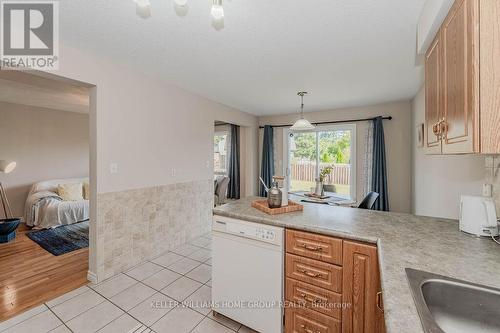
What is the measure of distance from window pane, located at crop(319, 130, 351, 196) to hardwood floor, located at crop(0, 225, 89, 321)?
13.7ft

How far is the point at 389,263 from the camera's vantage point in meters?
0.94

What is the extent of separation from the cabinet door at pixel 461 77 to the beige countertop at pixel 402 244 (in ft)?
1.59

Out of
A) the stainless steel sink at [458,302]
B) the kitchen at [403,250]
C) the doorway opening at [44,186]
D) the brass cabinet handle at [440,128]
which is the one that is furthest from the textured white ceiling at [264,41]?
the stainless steel sink at [458,302]

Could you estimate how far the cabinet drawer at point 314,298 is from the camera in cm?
130

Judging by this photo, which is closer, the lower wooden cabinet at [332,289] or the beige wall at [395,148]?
the lower wooden cabinet at [332,289]

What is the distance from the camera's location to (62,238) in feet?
10.9

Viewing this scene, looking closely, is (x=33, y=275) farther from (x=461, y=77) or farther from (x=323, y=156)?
(x=323, y=156)

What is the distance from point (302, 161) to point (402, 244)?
380 cm

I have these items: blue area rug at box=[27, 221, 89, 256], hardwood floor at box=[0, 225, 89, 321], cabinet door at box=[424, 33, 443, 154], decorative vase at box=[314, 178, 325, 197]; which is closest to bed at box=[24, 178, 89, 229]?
blue area rug at box=[27, 221, 89, 256]

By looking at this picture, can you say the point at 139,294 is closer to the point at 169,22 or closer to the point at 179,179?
the point at 179,179

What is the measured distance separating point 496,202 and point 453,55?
97cm

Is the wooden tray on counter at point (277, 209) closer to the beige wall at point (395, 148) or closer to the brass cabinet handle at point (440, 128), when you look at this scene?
the brass cabinet handle at point (440, 128)

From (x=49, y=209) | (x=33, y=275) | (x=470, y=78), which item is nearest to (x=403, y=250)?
(x=470, y=78)

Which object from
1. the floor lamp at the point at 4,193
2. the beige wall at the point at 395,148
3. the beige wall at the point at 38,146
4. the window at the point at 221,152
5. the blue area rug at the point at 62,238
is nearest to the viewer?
the blue area rug at the point at 62,238
